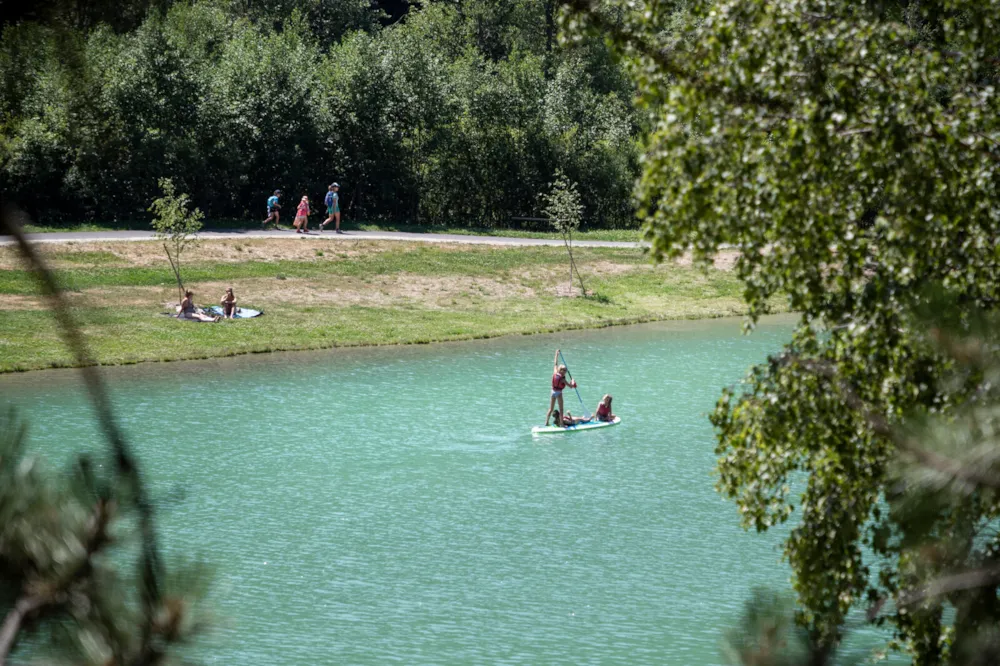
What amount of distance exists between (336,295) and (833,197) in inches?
1393

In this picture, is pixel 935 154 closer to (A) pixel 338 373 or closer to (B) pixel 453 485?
(B) pixel 453 485

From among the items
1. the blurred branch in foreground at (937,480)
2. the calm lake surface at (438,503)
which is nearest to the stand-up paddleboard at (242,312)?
the calm lake surface at (438,503)

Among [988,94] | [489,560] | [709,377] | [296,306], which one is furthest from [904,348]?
[296,306]

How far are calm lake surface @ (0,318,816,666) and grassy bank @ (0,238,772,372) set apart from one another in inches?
102

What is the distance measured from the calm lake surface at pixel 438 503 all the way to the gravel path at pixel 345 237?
13577 mm

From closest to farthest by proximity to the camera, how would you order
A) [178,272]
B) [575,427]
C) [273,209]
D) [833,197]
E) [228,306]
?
[833,197]
[575,427]
[228,306]
[178,272]
[273,209]

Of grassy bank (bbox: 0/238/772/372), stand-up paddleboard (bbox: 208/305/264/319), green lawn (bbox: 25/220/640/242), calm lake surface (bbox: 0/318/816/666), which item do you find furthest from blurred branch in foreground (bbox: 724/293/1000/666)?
green lawn (bbox: 25/220/640/242)

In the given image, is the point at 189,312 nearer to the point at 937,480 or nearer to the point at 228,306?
the point at 228,306

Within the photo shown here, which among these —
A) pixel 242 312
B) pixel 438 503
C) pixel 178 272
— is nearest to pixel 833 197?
pixel 438 503

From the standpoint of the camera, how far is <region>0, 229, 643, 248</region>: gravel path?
4659 centimetres

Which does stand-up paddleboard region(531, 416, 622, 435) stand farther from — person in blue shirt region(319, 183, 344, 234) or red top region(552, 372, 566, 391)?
person in blue shirt region(319, 183, 344, 234)

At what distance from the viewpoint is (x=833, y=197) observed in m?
9.86

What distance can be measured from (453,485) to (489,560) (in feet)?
14.1

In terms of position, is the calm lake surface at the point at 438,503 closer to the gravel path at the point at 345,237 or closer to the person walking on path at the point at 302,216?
the gravel path at the point at 345,237
